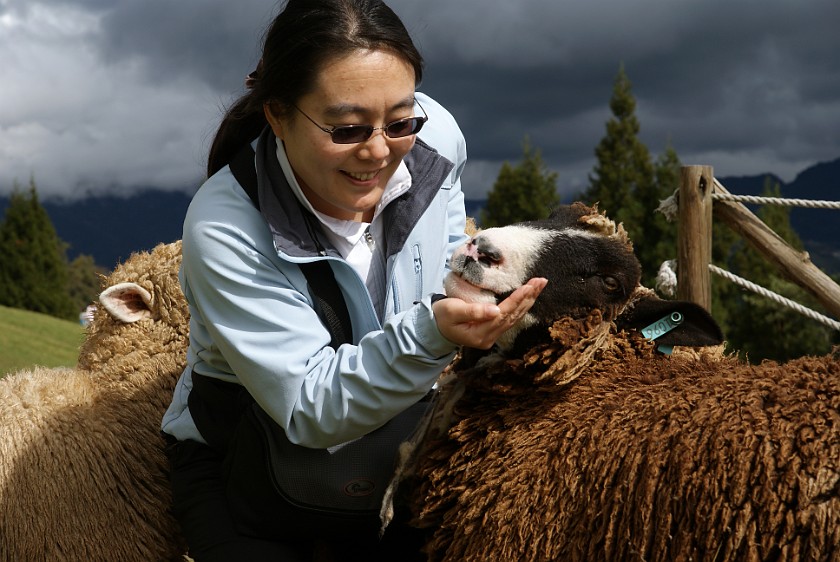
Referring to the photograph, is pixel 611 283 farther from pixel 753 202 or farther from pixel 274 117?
pixel 753 202

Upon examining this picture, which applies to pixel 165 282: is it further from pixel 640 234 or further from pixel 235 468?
pixel 640 234

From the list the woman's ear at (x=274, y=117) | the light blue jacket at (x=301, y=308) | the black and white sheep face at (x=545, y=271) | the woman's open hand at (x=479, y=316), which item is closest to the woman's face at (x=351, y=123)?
the woman's ear at (x=274, y=117)

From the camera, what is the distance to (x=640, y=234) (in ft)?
70.4

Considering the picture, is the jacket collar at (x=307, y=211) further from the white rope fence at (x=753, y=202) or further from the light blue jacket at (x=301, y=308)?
the white rope fence at (x=753, y=202)

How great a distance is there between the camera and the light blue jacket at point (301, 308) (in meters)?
2.28

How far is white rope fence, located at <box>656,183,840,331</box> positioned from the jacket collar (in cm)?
220

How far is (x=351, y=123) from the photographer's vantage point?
2.44 meters

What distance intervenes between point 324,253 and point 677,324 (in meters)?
1.14

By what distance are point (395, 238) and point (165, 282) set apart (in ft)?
5.42

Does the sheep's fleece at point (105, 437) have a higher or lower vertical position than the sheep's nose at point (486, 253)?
lower

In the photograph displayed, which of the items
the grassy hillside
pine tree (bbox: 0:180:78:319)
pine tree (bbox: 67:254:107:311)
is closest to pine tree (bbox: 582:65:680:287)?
the grassy hillside

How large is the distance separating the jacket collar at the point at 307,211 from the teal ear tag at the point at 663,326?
85 centimetres

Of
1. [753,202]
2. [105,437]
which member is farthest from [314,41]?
[753,202]

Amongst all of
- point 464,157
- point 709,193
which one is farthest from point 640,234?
point 464,157
